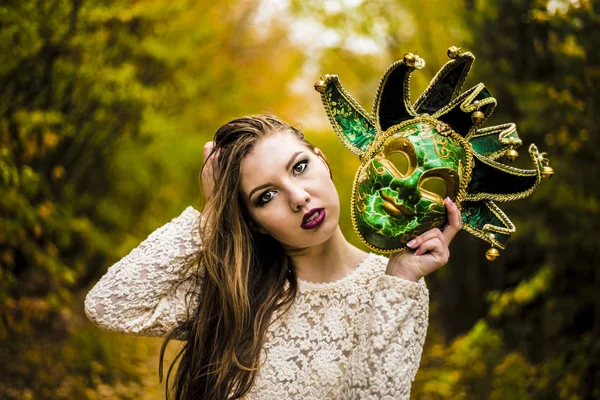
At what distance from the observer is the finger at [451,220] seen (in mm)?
1942

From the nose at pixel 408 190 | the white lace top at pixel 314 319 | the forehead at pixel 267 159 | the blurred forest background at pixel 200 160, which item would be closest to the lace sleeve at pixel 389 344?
the white lace top at pixel 314 319

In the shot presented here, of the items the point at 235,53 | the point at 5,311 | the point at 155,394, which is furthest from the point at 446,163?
the point at 235,53

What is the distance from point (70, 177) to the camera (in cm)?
692

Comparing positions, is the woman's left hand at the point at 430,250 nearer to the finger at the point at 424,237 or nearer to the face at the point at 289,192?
the finger at the point at 424,237

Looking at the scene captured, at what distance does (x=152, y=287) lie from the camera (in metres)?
2.30

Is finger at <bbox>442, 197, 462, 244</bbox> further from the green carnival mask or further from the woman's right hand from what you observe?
the woman's right hand

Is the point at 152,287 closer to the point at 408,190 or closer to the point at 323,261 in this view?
the point at 323,261

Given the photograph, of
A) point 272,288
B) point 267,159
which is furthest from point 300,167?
point 272,288

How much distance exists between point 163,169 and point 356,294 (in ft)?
21.4

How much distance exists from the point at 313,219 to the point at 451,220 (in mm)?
437

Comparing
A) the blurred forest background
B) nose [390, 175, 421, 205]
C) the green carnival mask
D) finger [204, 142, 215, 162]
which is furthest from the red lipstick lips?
the blurred forest background

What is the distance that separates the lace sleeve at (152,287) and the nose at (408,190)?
0.83m

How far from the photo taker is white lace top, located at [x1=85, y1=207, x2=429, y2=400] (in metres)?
Result: 1.96

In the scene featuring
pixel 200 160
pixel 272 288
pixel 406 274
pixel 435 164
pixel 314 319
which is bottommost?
pixel 200 160
